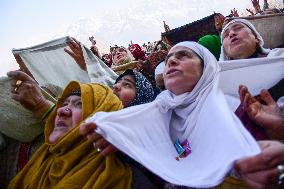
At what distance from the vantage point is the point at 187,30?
5.93 m

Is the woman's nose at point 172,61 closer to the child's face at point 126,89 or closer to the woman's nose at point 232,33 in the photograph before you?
the child's face at point 126,89

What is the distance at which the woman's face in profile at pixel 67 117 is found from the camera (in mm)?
2186

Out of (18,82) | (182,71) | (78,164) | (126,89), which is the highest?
(18,82)

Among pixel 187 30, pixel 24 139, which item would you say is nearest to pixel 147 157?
pixel 24 139

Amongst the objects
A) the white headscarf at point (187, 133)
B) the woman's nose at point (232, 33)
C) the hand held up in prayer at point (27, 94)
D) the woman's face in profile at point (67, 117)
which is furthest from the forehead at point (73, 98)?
the woman's nose at point (232, 33)

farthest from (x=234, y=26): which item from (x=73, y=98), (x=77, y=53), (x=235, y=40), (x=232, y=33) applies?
(x=77, y=53)

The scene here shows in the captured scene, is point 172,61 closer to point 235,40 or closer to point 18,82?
point 235,40

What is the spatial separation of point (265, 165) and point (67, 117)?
61.8 inches

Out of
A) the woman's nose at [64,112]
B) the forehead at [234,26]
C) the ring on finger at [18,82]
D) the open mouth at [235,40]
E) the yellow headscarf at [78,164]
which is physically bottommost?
the yellow headscarf at [78,164]

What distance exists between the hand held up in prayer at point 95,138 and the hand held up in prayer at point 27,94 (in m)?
1.30

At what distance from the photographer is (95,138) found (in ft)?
4.82

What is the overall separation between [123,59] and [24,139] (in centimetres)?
302

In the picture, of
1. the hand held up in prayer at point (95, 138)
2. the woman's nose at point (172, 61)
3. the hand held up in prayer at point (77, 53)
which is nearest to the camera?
the hand held up in prayer at point (95, 138)

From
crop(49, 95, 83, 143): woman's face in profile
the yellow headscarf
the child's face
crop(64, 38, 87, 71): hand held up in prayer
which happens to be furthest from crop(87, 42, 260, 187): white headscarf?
crop(64, 38, 87, 71): hand held up in prayer
